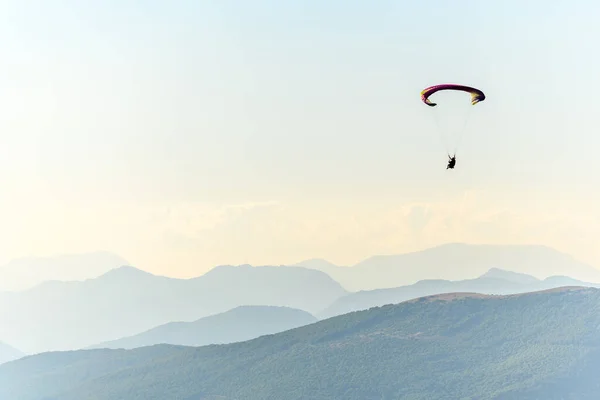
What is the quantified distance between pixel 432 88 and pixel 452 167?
406 inches

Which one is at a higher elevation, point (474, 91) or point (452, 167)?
point (474, 91)

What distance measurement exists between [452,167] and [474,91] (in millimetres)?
9838

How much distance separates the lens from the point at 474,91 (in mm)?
108938

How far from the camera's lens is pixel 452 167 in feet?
344

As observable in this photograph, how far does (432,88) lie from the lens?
361 ft

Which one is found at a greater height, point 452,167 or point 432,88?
point 432,88

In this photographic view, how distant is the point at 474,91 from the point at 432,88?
4.62 metres
